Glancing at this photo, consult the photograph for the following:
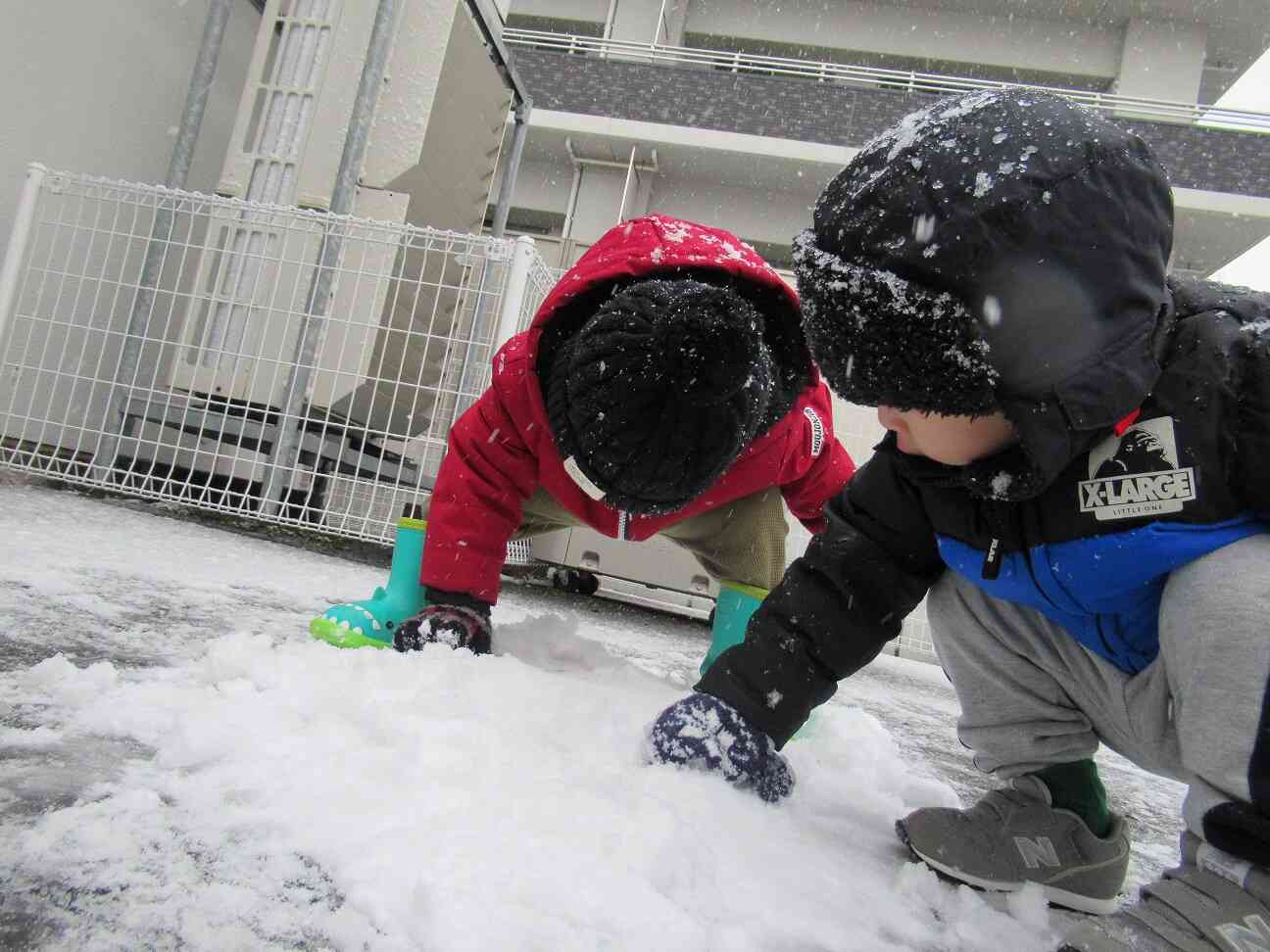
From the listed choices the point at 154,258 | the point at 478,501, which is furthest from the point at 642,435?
→ the point at 154,258

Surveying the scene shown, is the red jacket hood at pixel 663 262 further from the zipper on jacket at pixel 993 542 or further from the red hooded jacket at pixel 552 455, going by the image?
the zipper on jacket at pixel 993 542

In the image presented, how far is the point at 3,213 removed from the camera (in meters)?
2.26

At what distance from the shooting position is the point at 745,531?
1.30 meters

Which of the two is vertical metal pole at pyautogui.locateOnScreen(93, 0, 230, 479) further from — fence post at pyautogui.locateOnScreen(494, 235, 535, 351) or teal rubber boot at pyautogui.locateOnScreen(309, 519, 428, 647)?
teal rubber boot at pyautogui.locateOnScreen(309, 519, 428, 647)

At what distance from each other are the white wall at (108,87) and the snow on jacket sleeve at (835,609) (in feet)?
7.78

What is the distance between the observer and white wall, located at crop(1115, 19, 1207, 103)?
6297 millimetres

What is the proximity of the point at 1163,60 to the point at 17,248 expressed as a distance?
284 inches

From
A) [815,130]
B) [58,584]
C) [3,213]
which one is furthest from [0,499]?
[815,130]

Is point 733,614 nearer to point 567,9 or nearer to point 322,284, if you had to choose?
point 322,284

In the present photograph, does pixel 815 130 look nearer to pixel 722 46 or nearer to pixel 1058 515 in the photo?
pixel 722 46

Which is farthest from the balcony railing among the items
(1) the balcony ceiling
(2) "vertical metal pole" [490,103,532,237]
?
(2) "vertical metal pole" [490,103,532,237]

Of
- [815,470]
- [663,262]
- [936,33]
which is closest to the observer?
[663,262]

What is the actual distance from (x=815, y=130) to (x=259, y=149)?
14.6 ft

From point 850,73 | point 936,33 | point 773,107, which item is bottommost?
point 773,107
